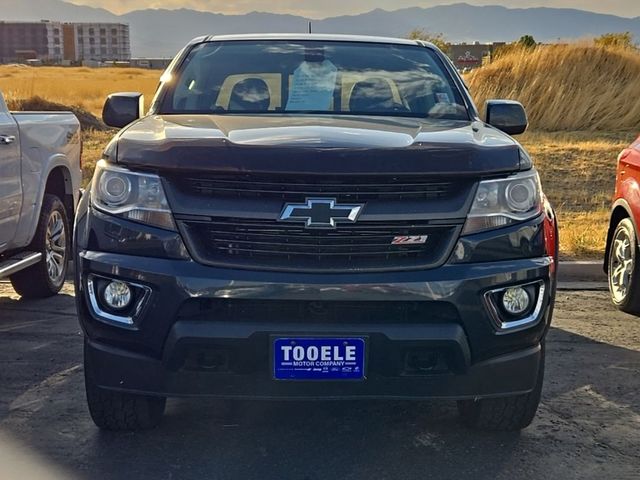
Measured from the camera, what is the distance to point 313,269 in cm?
320

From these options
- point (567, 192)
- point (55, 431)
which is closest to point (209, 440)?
point (55, 431)

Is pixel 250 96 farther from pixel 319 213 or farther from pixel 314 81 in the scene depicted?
pixel 319 213

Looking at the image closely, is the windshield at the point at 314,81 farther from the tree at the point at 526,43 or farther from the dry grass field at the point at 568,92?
the tree at the point at 526,43

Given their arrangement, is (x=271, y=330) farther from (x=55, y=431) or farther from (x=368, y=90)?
(x=368, y=90)

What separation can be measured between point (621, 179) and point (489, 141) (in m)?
Result: 2.88

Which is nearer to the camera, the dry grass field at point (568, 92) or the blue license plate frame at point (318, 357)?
the blue license plate frame at point (318, 357)

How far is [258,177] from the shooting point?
3.21m

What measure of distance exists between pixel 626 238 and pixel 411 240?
3337 mm

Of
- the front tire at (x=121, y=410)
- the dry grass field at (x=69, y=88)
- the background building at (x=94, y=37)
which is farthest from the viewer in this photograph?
the background building at (x=94, y=37)

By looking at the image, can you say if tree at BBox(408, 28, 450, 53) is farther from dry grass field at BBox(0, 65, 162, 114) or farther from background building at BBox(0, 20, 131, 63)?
background building at BBox(0, 20, 131, 63)

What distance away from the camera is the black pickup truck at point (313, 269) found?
3.15 meters

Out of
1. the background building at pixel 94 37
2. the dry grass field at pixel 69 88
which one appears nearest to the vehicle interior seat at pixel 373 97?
the dry grass field at pixel 69 88

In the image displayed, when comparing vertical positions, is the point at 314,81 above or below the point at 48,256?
above

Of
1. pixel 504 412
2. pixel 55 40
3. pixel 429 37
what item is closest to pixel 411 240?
pixel 504 412
